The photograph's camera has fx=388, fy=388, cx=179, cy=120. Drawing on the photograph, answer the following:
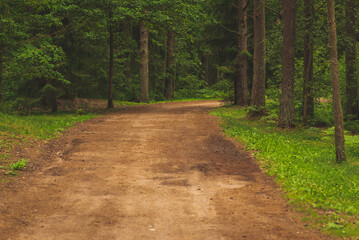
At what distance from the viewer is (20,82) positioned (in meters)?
23.8

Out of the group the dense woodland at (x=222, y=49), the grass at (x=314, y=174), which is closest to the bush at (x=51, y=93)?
the dense woodland at (x=222, y=49)

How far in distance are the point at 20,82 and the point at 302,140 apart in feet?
56.9

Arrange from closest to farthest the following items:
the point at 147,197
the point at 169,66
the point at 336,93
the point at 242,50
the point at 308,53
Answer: the point at 147,197, the point at 336,93, the point at 308,53, the point at 242,50, the point at 169,66

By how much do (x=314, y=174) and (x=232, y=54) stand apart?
72.7ft

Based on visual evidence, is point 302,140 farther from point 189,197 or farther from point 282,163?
point 189,197

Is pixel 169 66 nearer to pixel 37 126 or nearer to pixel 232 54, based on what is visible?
pixel 232 54

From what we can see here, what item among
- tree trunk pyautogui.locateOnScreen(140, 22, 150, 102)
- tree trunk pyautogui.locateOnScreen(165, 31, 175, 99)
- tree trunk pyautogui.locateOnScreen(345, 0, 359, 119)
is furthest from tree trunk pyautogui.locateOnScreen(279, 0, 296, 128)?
tree trunk pyautogui.locateOnScreen(165, 31, 175, 99)

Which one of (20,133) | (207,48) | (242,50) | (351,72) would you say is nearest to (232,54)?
(207,48)

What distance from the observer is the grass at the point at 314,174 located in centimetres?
646

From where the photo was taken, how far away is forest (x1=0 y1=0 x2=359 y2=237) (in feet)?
56.6

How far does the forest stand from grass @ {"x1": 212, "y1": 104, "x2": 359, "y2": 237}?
0.46 feet

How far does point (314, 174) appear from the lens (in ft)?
28.9

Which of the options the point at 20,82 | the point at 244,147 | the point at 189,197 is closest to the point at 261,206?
the point at 189,197

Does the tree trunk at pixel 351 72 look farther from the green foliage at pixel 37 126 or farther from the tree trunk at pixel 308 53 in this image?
the green foliage at pixel 37 126
